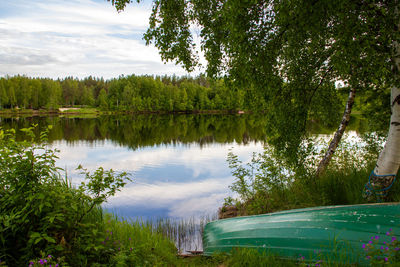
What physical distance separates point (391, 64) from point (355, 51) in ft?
4.18

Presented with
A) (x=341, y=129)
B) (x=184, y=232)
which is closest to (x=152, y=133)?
(x=184, y=232)

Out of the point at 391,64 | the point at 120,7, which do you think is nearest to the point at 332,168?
the point at 391,64

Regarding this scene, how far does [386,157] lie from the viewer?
5.45m

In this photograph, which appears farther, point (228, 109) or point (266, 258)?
point (228, 109)

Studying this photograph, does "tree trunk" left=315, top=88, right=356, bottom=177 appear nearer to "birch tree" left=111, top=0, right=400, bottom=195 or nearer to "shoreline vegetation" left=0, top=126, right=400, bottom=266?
"birch tree" left=111, top=0, right=400, bottom=195

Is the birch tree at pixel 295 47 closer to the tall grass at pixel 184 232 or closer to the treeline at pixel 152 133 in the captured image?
the treeline at pixel 152 133

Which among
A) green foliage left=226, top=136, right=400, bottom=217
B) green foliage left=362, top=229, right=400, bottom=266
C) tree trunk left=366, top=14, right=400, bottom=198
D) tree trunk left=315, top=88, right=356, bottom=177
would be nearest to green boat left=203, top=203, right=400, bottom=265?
green foliage left=362, top=229, right=400, bottom=266

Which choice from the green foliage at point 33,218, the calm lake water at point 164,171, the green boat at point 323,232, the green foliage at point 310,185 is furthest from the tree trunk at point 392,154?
the green foliage at point 33,218

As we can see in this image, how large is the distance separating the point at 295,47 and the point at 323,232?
13.0 ft

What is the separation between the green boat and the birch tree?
1503 millimetres

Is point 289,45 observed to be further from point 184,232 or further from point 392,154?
point 184,232

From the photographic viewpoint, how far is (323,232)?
4.45m

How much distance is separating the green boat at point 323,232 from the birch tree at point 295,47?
150 cm

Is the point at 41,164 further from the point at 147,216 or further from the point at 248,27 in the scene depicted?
the point at 147,216
